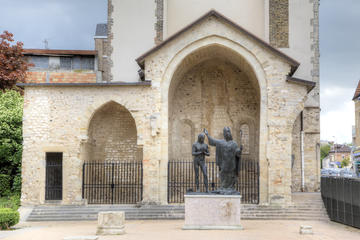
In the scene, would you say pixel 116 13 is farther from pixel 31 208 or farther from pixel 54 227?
pixel 54 227

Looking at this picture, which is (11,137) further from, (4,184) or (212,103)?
(212,103)

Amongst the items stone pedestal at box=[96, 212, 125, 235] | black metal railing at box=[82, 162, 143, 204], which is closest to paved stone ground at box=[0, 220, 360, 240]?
stone pedestal at box=[96, 212, 125, 235]

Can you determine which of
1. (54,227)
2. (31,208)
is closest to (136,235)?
(54,227)

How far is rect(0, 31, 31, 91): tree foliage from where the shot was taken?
27.2 meters

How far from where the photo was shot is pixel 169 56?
21.1 m

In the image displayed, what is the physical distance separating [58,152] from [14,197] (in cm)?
330

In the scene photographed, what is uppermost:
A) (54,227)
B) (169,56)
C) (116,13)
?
(116,13)

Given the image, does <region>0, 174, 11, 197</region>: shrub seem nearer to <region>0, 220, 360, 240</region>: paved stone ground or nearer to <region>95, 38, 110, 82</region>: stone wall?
<region>0, 220, 360, 240</region>: paved stone ground

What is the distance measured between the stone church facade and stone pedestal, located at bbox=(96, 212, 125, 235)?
6353mm

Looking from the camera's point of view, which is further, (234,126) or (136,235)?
(234,126)

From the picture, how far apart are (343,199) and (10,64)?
20138 millimetres

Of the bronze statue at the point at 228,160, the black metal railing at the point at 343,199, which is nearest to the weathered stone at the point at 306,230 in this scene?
the bronze statue at the point at 228,160

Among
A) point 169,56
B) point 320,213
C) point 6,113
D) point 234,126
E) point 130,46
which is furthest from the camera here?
point 130,46

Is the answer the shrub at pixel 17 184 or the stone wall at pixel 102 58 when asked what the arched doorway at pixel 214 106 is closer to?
the stone wall at pixel 102 58
